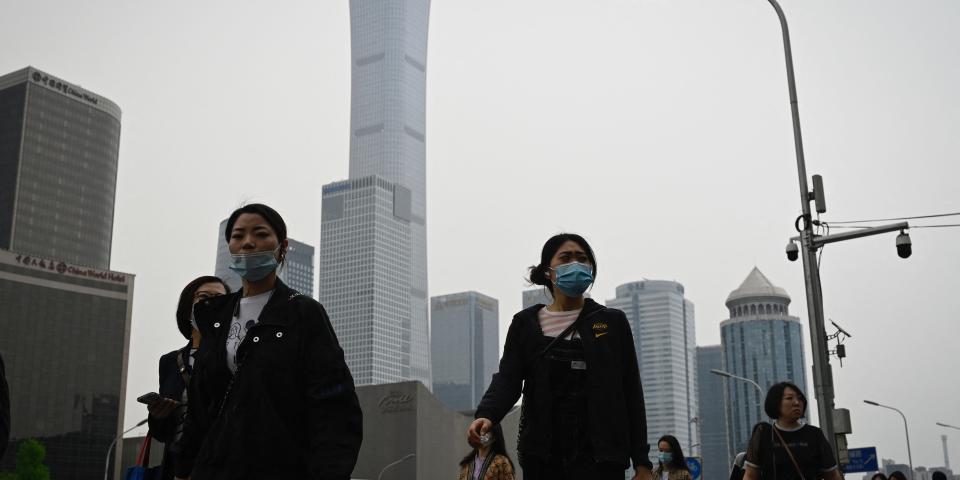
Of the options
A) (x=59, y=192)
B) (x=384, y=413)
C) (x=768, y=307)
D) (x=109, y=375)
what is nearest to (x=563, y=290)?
(x=384, y=413)

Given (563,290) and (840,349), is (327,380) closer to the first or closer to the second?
(563,290)

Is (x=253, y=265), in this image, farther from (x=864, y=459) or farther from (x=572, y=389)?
(x=864, y=459)

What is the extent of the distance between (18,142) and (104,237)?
57.3ft

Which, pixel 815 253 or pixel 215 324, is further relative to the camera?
pixel 815 253

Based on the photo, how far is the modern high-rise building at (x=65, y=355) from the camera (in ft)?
350

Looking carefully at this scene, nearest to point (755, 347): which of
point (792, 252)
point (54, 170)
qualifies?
point (54, 170)

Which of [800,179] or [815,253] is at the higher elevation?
[800,179]

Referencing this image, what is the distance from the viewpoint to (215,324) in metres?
4.03

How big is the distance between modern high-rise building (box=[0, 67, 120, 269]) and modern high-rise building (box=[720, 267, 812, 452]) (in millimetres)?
102968

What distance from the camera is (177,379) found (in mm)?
5160

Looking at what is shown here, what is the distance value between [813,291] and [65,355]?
10953 cm

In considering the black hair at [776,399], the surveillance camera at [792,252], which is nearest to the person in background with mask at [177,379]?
the black hair at [776,399]

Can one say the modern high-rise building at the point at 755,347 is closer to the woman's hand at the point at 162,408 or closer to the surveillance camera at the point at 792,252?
the surveillance camera at the point at 792,252

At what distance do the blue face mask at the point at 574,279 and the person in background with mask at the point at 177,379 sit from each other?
1725 millimetres
